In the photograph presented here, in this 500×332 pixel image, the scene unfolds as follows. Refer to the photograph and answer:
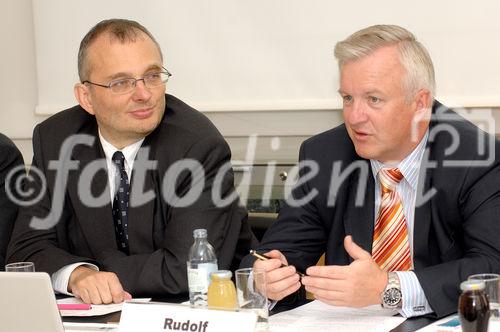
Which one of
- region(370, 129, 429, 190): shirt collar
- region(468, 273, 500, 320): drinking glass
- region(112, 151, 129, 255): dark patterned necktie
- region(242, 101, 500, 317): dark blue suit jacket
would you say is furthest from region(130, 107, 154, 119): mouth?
region(468, 273, 500, 320): drinking glass

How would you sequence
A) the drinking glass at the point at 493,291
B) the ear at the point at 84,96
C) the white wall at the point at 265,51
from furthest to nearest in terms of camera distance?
the white wall at the point at 265,51 → the ear at the point at 84,96 → the drinking glass at the point at 493,291

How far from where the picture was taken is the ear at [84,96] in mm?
3678

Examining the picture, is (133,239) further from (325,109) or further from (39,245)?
(325,109)

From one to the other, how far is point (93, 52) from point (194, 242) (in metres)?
0.84

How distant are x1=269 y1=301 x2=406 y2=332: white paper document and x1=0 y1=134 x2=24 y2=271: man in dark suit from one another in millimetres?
1505

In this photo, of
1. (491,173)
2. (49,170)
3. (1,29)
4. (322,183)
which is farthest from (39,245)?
(1,29)

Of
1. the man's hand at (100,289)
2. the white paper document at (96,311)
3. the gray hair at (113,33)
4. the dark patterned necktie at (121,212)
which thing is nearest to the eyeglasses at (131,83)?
the gray hair at (113,33)

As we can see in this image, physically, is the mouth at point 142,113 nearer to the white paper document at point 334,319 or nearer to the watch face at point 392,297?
the white paper document at point 334,319

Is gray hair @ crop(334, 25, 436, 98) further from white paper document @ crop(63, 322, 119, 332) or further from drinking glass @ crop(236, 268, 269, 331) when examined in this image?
white paper document @ crop(63, 322, 119, 332)

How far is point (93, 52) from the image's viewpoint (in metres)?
3.57

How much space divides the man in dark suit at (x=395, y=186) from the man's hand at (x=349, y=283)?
12 centimetres

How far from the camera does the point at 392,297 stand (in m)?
2.67

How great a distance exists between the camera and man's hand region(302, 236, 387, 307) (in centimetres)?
264

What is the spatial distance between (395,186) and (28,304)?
4.42 feet
